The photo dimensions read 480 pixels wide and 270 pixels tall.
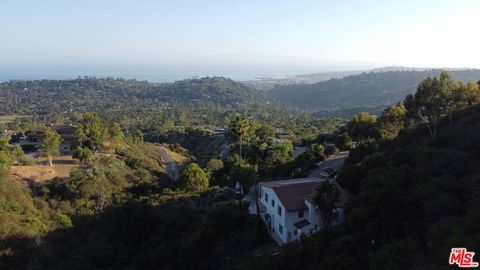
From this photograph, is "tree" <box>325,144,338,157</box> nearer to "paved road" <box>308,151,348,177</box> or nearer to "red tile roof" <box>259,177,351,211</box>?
"paved road" <box>308,151,348,177</box>

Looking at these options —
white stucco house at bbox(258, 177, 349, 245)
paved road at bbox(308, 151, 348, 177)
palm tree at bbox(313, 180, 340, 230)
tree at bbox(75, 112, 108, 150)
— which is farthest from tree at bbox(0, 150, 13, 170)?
palm tree at bbox(313, 180, 340, 230)

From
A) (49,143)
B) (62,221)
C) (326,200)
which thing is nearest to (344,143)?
(326,200)

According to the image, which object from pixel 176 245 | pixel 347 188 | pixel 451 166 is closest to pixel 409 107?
pixel 347 188

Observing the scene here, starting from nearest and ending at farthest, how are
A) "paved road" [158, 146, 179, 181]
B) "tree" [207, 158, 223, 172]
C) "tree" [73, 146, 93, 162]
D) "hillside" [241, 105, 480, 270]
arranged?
"hillside" [241, 105, 480, 270], "tree" [73, 146, 93, 162], "tree" [207, 158, 223, 172], "paved road" [158, 146, 179, 181]

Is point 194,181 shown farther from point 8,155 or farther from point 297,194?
point 297,194

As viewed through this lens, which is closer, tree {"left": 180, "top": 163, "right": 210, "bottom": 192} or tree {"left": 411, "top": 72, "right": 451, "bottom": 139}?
tree {"left": 411, "top": 72, "right": 451, "bottom": 139}

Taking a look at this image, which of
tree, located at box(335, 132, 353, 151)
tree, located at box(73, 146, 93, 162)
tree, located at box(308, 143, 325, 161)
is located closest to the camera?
tree, located at box(308, 143, 325, 161)
